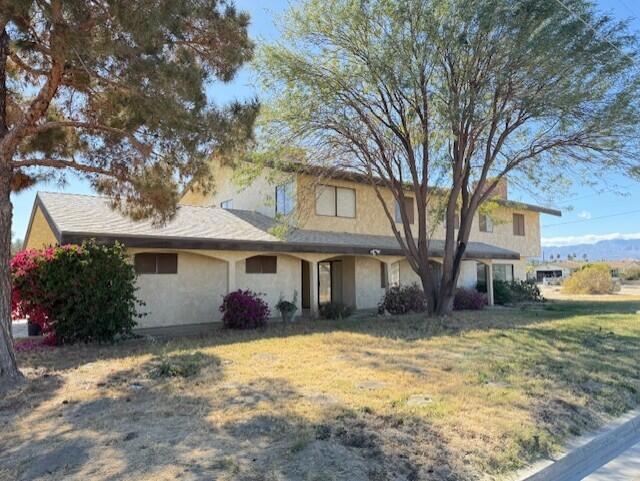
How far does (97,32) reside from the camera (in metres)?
6.88

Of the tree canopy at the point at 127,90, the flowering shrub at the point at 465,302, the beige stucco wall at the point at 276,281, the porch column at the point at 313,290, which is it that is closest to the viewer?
the tree canopy at the point at 127,90

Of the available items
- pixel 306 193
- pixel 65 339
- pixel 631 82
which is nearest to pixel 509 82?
pixel 631 82

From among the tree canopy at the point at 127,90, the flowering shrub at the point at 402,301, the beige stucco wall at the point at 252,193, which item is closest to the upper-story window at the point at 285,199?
the beige stucco wall at the point at 252,193

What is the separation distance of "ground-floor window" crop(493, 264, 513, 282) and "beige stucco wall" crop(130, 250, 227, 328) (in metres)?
17.4

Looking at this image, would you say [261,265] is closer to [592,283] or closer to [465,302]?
[465,302]

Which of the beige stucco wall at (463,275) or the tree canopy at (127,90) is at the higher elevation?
the tree canopy at (127,90)

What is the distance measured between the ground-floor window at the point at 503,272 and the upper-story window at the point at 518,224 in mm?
2109

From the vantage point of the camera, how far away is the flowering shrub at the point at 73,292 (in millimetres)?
10516

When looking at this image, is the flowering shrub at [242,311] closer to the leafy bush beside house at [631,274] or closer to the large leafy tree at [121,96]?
the large leafy tree at [121,96]

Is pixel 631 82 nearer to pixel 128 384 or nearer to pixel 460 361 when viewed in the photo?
pixel 460 361

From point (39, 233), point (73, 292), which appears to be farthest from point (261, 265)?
point (39, 233)

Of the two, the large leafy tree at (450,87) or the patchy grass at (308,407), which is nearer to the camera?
the patchy grass at (308,407)

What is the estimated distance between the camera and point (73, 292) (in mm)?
10594

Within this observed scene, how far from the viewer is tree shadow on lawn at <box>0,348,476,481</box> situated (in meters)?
4.10
